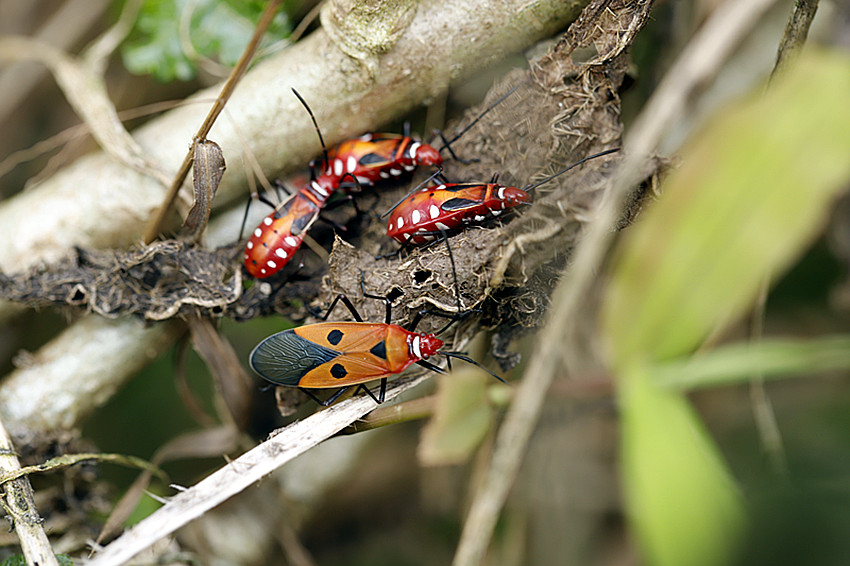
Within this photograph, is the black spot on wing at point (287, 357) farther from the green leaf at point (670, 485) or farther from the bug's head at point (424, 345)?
the green leaf at point (670, 485)

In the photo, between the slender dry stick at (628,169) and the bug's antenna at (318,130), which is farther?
the bug's antenna at (318,130)

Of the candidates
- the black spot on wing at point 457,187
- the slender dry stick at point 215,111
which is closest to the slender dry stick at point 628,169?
the black spot on wing at point 457,187

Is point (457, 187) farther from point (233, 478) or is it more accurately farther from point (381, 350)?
point (233, 478)

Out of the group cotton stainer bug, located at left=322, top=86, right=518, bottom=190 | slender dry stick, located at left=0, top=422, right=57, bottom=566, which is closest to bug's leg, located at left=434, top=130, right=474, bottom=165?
cotton stainer bug, located at left=322, top=86, right=518, bottom=190

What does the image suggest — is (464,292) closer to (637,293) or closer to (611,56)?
(637,293)

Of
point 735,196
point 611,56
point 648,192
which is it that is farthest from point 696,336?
point 611,56

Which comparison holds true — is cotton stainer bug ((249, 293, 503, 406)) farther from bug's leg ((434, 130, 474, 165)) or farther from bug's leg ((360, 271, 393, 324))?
bug's leg ((434, 130, 474, 165))
